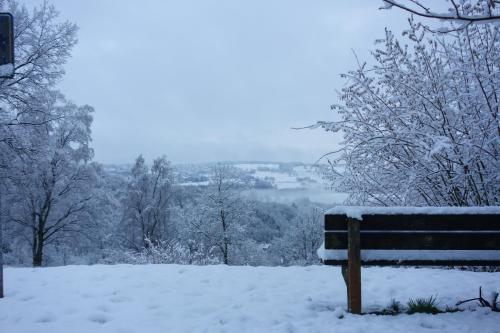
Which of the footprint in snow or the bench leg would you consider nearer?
the bench leg

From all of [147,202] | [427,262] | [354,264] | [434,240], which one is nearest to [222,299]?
[354,264]

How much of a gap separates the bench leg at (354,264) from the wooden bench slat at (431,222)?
12 cm

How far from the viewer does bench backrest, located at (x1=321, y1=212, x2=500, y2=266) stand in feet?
11.8

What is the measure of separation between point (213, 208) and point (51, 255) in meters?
9.50

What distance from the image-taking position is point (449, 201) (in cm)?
608

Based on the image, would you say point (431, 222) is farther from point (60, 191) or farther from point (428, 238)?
point (60, 191)

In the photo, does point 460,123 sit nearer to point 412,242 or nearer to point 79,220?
point 412,242

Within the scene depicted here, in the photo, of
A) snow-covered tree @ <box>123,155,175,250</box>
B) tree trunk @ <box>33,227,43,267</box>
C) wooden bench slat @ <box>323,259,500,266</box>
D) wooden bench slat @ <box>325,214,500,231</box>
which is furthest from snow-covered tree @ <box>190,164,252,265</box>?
wooden bench slat @ <box>325,214,500,231</box>

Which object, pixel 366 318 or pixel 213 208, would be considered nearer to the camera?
pixel 366 318

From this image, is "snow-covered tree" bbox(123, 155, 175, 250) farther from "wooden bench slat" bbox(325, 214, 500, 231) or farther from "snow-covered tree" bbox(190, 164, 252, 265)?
"wooden bench slat" bbox(325, 214, 500, 231)

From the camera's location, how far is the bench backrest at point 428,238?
3588 millimetres

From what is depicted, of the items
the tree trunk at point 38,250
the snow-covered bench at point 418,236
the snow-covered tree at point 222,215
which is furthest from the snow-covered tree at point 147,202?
the snow-covered bench at point 418,236

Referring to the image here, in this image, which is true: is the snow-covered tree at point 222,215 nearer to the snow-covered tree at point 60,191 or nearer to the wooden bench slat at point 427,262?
the snow-covered tree at point 60,191

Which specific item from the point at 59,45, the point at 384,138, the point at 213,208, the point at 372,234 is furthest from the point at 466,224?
the point at 213,208
